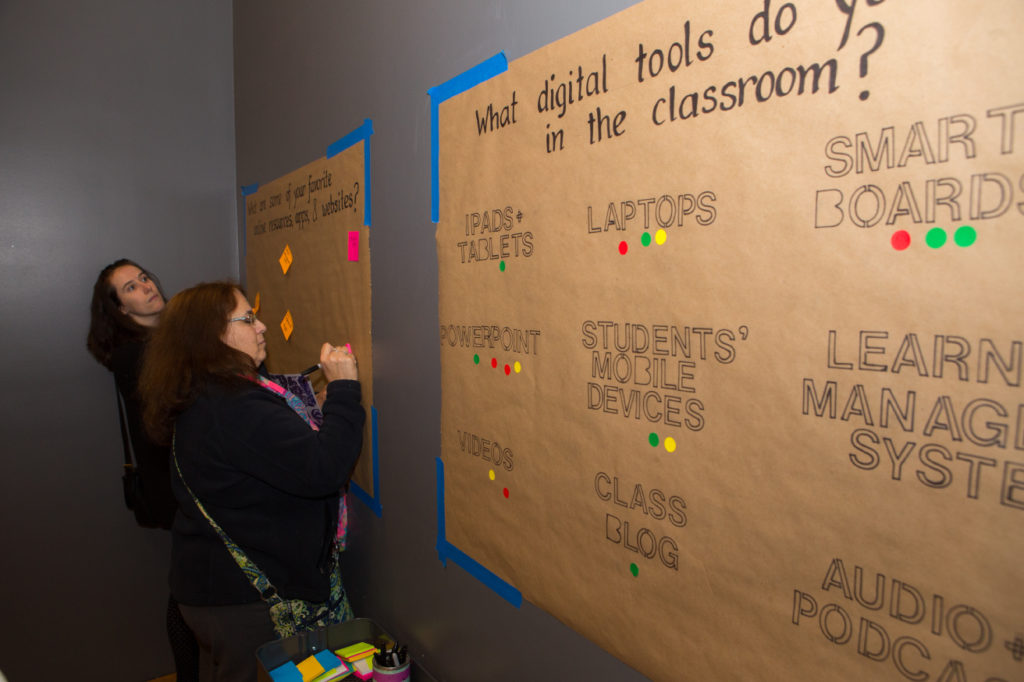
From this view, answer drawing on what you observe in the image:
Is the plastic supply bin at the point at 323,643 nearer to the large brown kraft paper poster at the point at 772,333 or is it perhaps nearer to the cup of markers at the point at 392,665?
the cup of markers at the point at 392,665

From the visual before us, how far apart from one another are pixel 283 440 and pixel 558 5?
978 millimetres

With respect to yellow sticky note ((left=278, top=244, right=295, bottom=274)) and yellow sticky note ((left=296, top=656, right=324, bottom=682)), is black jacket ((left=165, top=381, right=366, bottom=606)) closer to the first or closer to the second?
yellow sticky note ((left=296, top=656, right=324, bottom=682))

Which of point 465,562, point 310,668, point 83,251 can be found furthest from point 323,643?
point 83,251

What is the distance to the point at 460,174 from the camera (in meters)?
1.06

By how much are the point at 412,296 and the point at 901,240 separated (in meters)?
0.95

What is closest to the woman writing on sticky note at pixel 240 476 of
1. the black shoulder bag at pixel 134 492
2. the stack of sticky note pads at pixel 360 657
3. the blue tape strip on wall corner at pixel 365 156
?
the stack of sticky note pads at pixel 360 657

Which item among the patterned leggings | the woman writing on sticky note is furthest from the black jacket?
the patterned leggings

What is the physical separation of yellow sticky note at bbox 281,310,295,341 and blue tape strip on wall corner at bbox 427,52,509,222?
0.90 meters

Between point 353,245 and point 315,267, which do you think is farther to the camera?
point 315,267

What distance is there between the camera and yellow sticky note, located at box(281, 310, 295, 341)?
6.10 ft

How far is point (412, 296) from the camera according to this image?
1273 millimetres

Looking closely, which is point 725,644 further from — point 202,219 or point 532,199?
point 202,219

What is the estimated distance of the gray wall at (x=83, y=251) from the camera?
6.77 ft

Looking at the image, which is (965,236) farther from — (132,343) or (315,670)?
(132,343)
